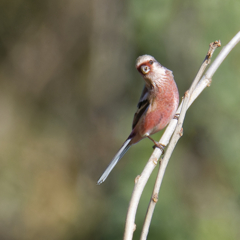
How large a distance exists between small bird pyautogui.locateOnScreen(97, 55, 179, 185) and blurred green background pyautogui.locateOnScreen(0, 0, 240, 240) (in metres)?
1.62

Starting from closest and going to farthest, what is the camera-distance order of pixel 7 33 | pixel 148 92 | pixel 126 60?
pixel 148 92 → pixel 126 60 → pixel 7 33

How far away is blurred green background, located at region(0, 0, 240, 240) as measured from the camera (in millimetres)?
4523

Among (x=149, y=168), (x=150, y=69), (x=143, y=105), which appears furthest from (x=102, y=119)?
(x=149, y=168)

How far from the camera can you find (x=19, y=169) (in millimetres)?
6539

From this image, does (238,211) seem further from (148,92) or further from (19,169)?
(19,169)

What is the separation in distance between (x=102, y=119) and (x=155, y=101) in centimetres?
385

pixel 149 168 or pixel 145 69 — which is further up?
pixel 145 69

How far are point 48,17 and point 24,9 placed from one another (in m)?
0.49

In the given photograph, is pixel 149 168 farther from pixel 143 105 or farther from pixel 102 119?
pixel 102 119

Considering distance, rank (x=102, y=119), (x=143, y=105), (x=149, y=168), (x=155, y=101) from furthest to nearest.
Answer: (x=102, y=119) → (x=143, y=105) → (x=155, y=101) → (x=149, y=168)

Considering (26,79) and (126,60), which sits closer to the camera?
(126,60)

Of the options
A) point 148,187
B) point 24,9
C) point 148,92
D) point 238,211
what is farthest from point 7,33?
point 238,211

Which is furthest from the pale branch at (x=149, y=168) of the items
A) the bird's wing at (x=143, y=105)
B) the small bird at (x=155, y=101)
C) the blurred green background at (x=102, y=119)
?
the blurred green background at (x=102, y=119)

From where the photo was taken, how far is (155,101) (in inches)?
108
